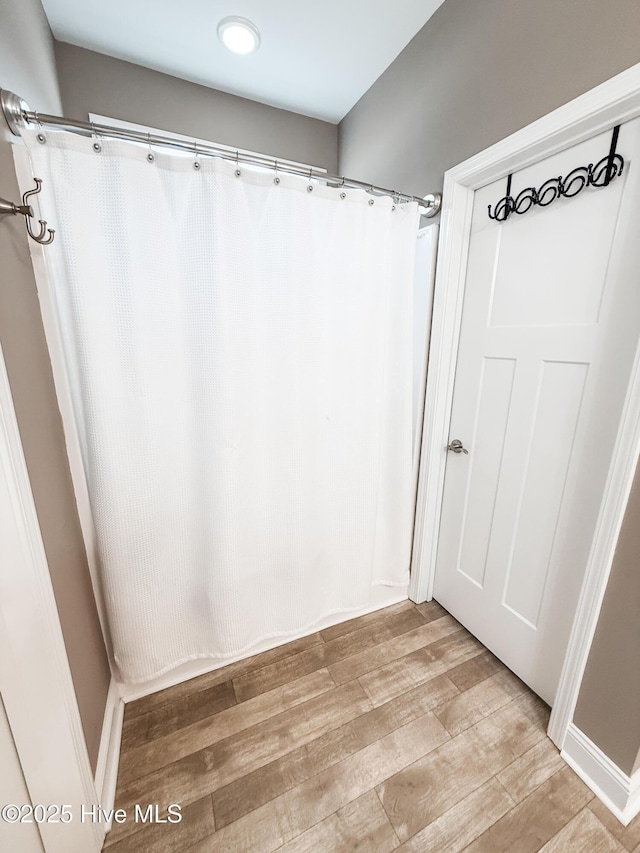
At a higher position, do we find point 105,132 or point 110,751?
point 105,132

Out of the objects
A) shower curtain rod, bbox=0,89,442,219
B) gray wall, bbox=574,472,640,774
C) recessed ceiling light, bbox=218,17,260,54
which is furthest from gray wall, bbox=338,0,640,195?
gray wall, bbox=574,472,640,774

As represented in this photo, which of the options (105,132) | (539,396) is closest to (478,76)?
(539,396)

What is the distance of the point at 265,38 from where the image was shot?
4.64 feet

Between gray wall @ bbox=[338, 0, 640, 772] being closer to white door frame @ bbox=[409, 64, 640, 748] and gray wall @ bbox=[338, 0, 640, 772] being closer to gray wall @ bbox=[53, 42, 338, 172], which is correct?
white door frame @ bbox=[409, 64, 640, 748]

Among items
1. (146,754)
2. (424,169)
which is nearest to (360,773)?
(146,754)

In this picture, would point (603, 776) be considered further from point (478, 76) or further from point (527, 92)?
point (478, 76)

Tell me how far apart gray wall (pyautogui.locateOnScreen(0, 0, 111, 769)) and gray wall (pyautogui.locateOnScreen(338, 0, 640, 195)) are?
1375mm

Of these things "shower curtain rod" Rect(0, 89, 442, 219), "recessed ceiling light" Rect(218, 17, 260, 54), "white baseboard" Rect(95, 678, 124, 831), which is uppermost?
"recessed ceiling light" Rect(218, 17, 260, 54)

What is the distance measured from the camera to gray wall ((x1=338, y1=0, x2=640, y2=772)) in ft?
2.98

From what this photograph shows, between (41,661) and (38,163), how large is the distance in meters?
1.22

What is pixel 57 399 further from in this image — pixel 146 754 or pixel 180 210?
pixel 146 754

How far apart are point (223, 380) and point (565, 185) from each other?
1258 mm

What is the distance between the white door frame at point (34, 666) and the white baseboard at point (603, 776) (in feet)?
4.74

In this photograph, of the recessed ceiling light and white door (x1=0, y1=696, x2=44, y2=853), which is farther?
the recessed ceiling light
